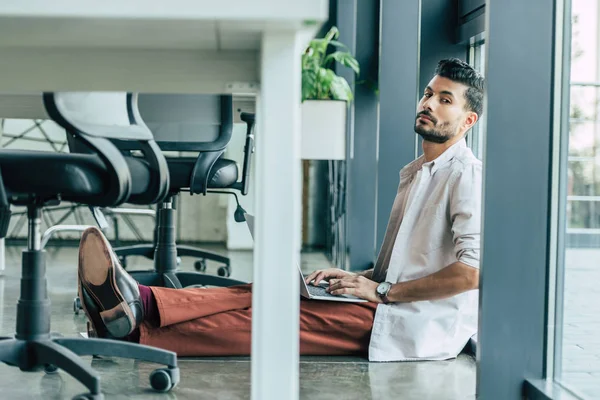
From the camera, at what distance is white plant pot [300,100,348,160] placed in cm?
380

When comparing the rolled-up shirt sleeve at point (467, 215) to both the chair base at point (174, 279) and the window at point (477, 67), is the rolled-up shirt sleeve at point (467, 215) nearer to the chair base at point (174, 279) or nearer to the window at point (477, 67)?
the window at point (477, 67)

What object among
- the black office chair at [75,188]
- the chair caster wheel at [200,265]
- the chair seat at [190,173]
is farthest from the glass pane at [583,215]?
the chair caster wheel at [200,265]

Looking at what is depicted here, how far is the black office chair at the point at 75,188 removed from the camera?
5.51ft

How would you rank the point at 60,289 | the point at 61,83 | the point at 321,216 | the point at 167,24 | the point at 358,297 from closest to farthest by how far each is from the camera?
the point at 167,24
the point at 61,83
the point at 358,297
the point at 60,289
the point at 321,216

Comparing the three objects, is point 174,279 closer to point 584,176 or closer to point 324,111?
point 324,111

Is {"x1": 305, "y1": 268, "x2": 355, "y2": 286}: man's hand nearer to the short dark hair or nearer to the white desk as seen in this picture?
the short dark hair

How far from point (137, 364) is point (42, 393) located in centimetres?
35

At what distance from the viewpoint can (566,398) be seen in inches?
65.0

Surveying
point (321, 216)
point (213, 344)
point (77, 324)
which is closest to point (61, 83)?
point (213, 344)

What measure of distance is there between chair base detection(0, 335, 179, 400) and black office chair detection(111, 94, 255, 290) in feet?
3.03

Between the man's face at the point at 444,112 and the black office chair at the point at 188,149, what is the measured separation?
70 centimetres

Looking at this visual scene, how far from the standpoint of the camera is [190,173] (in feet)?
9.07

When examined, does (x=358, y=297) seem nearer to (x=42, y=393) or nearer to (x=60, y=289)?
(x=42, y=393)

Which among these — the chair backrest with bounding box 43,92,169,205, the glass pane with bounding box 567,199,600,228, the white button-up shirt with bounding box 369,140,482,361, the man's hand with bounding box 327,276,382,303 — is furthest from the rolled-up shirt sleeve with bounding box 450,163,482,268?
the chair backrest with bounding box 43,92,169,205
